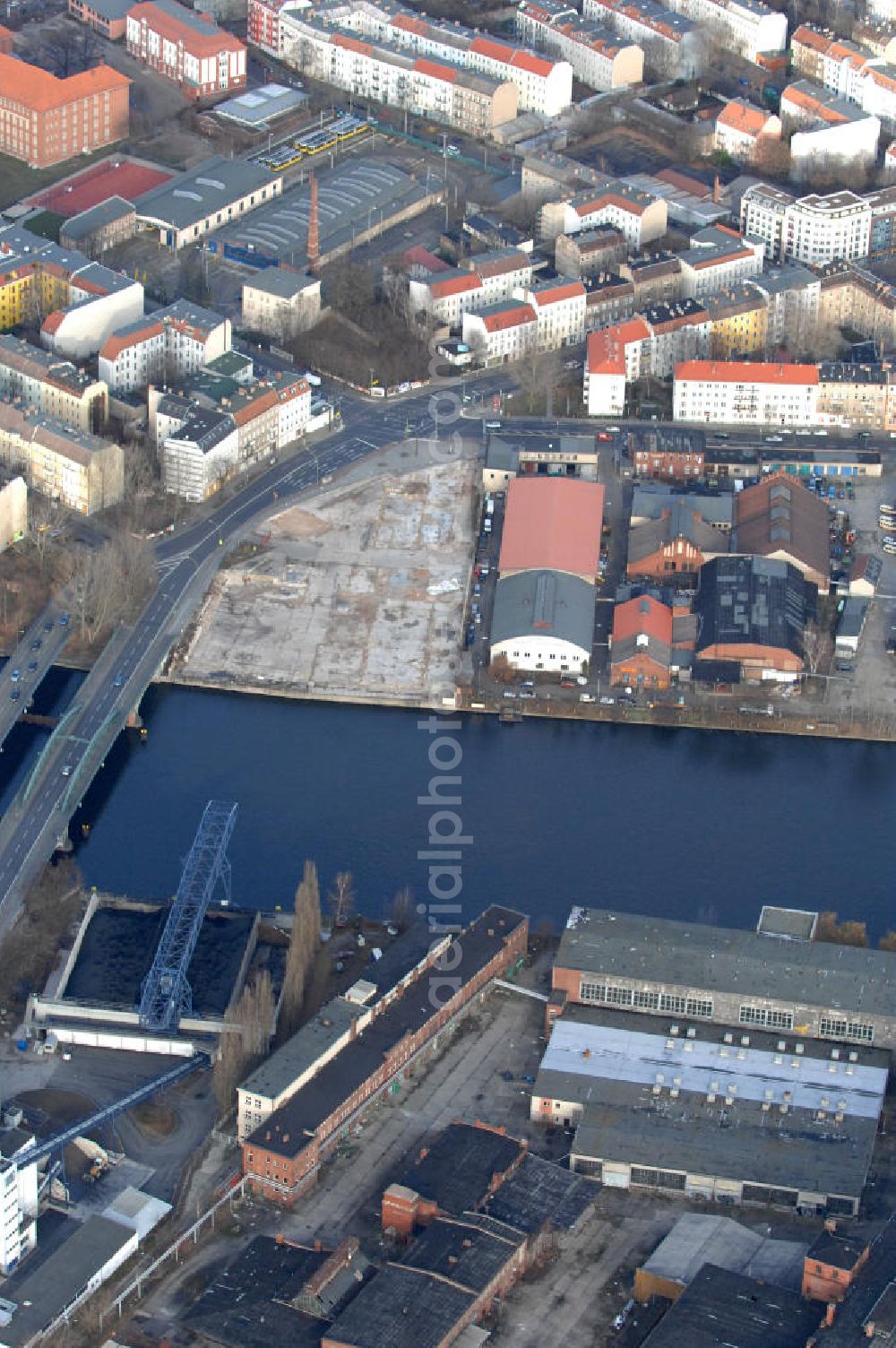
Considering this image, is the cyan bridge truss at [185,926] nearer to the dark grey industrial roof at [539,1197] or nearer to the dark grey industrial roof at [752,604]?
the dark grey industrial roof at [539,1197]

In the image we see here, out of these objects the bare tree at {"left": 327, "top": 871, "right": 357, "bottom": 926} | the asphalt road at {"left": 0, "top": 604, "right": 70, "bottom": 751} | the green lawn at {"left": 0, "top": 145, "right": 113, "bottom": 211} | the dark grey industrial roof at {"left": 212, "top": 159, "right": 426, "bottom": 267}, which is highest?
the dark grey industrial roof at {"left": 212, "top": 159, "right": 426, "bottom": 267}

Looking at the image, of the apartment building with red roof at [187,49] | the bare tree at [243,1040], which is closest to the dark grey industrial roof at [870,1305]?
the bare tree at [243,1040]

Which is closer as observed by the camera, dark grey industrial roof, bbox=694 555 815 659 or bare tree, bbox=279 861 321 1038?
→ bare tree, bbox=279 861 321 1038

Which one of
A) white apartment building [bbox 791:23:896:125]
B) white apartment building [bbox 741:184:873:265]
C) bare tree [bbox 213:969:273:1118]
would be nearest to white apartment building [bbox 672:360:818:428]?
white apartment building [bbox 741:184:873:265]

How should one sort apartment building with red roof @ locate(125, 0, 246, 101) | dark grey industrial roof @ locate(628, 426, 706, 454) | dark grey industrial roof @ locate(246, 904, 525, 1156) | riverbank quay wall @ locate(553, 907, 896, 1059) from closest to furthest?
1. dark grey industrial roof @ locate(246, 904, 525, 1156)
2. riverbank quay wall @ locate(553, 907, 896, 1059)
3. dark grey industrial roof @ locate(628, 426, 706, 454)
4. apartment building with red roof @ locate(125, 0, 246, 101)

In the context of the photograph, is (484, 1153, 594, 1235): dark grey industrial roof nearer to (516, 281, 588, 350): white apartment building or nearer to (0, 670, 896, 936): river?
(0, 670, 896, 936): river

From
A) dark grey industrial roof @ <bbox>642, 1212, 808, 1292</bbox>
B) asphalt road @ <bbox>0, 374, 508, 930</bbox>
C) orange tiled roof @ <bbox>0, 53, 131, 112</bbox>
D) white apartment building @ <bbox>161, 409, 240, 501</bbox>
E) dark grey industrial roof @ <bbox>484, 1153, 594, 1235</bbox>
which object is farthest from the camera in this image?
orange tiled roof @ <bbox>0, 53, 131, 112</bbox>

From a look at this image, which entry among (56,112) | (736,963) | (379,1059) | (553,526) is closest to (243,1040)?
(379,1059)

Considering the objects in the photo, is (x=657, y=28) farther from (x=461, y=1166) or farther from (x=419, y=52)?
(x=461, y=1166)
